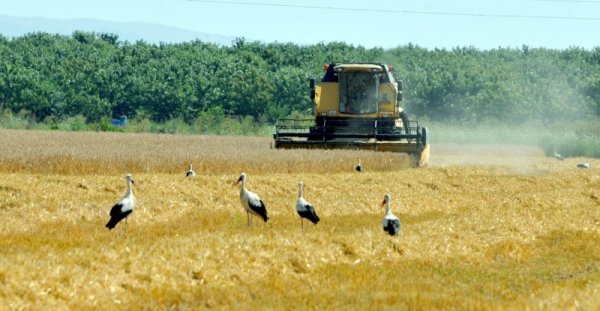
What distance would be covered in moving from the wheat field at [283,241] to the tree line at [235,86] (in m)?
69.9

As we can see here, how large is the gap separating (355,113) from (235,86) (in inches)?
2788

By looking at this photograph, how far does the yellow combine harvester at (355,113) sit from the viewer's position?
4428 centimetres

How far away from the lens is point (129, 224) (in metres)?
24.1

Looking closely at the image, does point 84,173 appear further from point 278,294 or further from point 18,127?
point 18,127

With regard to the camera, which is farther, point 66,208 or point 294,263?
point 66,208

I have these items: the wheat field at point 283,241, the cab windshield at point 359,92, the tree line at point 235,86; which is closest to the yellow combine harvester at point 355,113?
the cab windshield at point 359,92

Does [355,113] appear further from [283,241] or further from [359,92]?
[283,241]

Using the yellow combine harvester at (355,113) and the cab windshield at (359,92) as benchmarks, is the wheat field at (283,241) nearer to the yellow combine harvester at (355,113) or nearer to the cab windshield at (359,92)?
the yellow combine harvester at (355,113)

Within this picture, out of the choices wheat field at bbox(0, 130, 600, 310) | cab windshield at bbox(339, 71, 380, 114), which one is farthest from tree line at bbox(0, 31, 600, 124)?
wheat field at bbox(0, 130, 600, 310)

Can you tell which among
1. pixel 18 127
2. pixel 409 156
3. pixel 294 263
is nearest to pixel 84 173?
pixel 409 156

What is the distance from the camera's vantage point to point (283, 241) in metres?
19.0

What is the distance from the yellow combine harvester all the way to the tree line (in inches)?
2354

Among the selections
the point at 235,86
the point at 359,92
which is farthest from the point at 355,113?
the point at 235,86

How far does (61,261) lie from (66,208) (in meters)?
9.98
